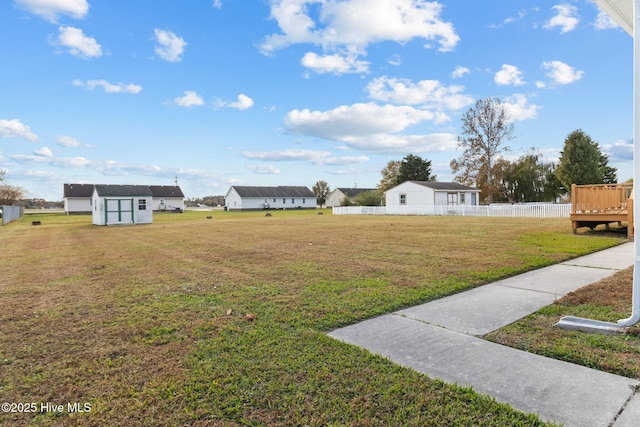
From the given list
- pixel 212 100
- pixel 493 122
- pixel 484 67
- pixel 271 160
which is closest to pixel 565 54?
pixel 484 67

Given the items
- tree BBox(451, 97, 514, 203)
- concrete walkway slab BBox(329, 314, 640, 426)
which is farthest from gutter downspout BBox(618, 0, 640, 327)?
tree BBox(451, 97, 514, 203)

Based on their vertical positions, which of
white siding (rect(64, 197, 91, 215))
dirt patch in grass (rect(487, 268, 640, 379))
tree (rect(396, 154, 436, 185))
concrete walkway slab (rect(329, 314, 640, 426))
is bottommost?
concrete walkway slab (rect(329, 314, 640, 426))

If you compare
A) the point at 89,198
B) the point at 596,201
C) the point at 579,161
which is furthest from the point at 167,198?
the point at 596,201

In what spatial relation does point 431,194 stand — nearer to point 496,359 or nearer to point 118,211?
point 118,211

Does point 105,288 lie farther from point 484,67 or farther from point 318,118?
point 318,118

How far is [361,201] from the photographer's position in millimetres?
48000

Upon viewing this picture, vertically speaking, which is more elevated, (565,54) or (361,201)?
(565,54)

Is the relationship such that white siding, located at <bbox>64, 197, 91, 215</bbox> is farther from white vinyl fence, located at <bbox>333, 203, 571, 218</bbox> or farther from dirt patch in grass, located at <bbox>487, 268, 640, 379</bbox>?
dirt patch in grass, located at <bbox>487, 268, 640, 379</bbox>

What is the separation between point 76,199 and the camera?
5322cm

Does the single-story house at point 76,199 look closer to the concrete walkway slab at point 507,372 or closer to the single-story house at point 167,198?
the single-story house at point 167,198

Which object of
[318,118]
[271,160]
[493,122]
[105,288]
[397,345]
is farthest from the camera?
[271,160]

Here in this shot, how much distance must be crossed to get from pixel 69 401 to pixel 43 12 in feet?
52.5

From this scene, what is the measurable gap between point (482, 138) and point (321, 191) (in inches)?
1778

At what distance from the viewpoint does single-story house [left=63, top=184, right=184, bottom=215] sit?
53.0 metres
